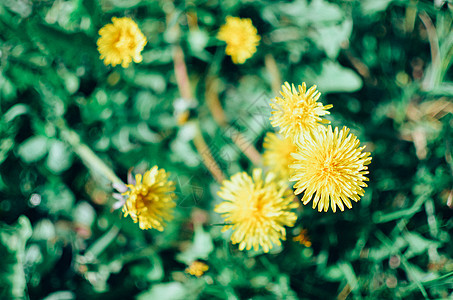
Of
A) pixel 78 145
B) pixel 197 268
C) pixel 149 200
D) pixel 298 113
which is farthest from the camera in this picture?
pixel 78 145

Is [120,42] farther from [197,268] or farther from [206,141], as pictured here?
[197,268]

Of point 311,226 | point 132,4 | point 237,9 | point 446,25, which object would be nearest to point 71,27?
point 132,4

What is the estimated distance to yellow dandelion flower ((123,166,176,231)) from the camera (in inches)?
47.2

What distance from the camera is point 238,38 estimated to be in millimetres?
1605

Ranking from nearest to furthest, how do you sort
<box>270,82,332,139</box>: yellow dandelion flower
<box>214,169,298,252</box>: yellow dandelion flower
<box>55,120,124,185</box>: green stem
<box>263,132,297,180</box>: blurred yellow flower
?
1. <box>270,82,332,139</box>: yellow dandelion flower
2. <box>214,169,298,252</box>: yellow dandelion flower
3. <box>263,132,297,180</box>: blurred yellow flower
4. <box>55,120,124,185</box>: green stem

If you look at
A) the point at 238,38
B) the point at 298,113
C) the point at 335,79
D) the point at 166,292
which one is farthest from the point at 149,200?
the point at 335,79

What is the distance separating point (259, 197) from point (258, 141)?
1.47ft

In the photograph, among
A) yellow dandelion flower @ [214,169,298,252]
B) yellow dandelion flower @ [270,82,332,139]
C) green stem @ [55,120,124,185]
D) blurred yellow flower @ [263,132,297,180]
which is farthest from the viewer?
green stem @ [55,120,124,185]

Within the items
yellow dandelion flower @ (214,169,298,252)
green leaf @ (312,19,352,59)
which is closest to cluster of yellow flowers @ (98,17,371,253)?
yellow dandelion flower @ (214,169,298,252)

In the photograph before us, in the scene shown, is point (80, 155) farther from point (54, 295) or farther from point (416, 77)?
point (416, 77)

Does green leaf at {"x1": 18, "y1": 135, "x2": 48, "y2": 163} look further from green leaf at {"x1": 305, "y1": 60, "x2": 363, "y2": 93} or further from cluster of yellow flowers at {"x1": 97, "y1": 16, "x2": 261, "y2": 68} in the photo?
green leaf at {"x1": 305, "y1": 60, "x2": 363, "y2": 93}

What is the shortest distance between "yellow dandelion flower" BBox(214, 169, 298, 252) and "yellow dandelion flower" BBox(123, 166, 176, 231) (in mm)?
206

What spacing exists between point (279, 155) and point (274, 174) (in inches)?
4.2

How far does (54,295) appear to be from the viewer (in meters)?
1.54
